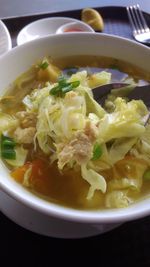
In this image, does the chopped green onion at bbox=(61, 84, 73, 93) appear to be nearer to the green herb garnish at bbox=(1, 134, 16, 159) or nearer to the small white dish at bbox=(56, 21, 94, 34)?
the green herb garnish at bbox=(1, 134, 16, 159)

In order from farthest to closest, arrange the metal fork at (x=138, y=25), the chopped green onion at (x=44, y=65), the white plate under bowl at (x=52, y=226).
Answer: the metal fork at (x=138, y=25) → the chopped green onion at (x=44, y=65) → the white plate under bowl at (x=52, y=226)

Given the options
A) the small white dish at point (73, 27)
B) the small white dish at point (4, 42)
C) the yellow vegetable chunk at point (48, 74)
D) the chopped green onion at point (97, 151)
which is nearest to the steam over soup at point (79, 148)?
the chopped green onion at point (97, 151)

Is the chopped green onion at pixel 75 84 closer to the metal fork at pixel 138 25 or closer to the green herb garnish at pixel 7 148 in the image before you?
the green herb garnish at pixel 7 148

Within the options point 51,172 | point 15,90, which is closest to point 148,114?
point 51,172

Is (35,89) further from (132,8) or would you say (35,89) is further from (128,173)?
(132,8)

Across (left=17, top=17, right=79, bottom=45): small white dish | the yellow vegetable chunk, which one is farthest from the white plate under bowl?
(left=17, top=17, right=79, bottom=45): small white dish

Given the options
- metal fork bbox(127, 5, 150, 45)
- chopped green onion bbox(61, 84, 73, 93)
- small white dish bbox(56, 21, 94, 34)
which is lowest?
metal fork bbox(127, 5, 150, 45)

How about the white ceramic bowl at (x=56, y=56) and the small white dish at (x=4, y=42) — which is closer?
the white ceramic bowl at (x=56, y=56)
